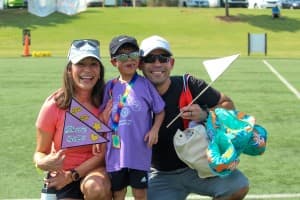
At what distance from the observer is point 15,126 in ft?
33.6

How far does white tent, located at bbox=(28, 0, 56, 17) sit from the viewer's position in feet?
153

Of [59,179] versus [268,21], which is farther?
[268,21]

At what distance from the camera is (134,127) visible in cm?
499

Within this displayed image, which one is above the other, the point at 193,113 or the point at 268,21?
the point at 193,113

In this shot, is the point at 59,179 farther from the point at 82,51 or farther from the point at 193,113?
the point at 193,113

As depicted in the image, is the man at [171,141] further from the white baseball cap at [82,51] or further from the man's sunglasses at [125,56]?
the white baseball cap at [82,51]

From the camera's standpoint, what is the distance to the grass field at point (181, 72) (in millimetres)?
7594

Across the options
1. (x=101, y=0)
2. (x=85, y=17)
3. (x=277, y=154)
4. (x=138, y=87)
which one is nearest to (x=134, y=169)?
(x=138, y=87)

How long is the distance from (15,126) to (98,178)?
18.0 feet

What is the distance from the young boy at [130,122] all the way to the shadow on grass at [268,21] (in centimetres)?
3997

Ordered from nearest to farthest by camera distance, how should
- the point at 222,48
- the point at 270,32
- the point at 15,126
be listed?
the point at 15,126 → the point at 222,48 → the point at 270,32

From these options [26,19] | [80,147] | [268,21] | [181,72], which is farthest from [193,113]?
[268,21]

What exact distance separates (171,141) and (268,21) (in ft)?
140

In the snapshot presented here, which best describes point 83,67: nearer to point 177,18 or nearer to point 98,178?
point 98,178
